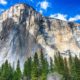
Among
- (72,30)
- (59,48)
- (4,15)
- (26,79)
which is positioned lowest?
(26,79)

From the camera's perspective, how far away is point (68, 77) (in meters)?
→ 95.1

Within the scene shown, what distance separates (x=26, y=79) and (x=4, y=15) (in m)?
82.8

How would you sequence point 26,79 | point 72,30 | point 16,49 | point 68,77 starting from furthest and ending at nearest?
point 72,30 < point 16,49 < point 26,79 < point 68,77

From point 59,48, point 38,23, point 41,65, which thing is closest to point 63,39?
point 59,48

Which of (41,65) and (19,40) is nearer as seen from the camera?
(41,65)

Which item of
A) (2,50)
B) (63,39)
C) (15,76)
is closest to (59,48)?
(63,39)

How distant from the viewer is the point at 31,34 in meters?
160

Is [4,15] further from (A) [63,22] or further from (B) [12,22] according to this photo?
(A) [63,22]

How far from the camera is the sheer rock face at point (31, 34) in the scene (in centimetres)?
15119

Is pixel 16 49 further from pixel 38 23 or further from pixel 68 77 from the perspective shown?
pixel 68 77

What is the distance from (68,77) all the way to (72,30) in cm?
7257

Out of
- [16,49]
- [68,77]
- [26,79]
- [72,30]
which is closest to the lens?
[68,77]

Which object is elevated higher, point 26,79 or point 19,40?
point 19,40

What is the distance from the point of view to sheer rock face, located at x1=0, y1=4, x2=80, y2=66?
496 ft
